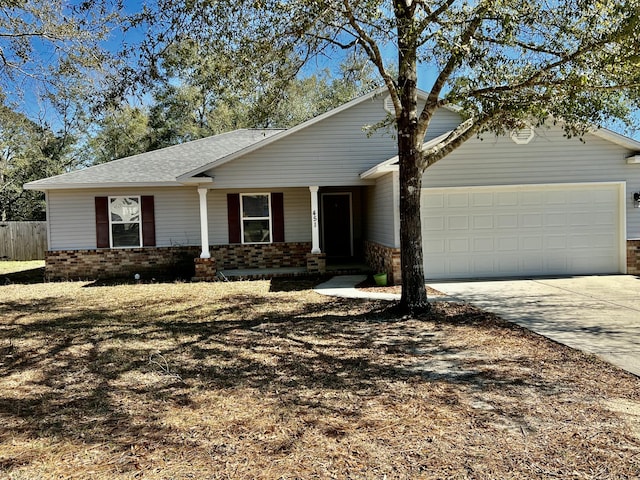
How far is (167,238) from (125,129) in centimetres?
1737

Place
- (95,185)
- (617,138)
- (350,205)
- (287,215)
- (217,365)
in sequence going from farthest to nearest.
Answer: (350,205) → (287,215) → (95,185) → (617,138) → (217,365)

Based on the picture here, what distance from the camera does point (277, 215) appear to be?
48.0 ft

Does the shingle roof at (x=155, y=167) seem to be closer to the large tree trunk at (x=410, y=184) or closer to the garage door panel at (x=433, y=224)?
the garage door panel at (x=433, y=224)

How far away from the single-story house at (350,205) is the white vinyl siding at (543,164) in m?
0.02

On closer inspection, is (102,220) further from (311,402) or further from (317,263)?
(311,402)

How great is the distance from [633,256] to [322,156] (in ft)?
25.6

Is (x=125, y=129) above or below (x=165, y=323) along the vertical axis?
above

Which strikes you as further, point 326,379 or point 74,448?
point 326,379

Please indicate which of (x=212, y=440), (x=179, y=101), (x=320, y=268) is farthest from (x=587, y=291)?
(x=179, y=101)

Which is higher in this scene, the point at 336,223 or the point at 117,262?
the point at 336,223

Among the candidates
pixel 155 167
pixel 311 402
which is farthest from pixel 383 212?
pixel 311 402

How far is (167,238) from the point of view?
14.6 m

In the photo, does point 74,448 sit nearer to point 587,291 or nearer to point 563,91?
point 563,91

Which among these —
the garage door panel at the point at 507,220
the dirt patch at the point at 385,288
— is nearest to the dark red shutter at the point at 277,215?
the dirt patch at the point at 385,288
